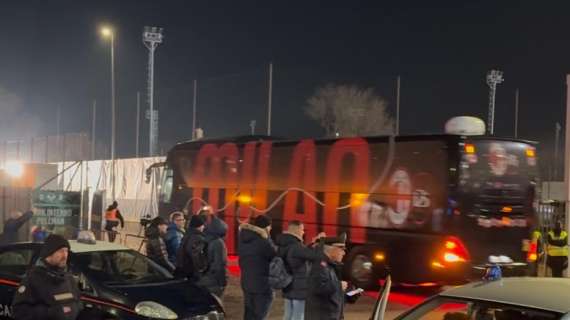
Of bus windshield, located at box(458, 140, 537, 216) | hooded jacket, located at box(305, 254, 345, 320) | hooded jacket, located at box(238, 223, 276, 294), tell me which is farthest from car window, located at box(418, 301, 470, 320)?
bus windshield, located at box(458, 140, 537, 216)

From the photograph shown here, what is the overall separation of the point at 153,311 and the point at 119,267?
1.20 m

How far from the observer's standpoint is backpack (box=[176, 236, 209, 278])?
9.16m

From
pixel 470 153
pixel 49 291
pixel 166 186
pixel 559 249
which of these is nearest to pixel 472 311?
pixel 49 291

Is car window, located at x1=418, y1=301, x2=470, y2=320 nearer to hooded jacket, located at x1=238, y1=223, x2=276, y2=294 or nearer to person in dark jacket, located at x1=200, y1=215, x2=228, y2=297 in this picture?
hooded jacket, located at x1=238, y1=223, x2=276, y2=294

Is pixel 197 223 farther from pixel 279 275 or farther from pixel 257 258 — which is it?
pixel 279 275

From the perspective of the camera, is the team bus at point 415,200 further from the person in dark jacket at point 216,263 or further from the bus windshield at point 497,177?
the person in dark jacket at point 216,263

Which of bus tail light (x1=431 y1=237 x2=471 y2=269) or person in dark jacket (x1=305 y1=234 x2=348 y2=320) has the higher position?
person in dark jacket (x1=305 y1=234 x2=348 y2=320)

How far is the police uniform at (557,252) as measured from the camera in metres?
15.1

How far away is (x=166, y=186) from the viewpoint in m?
21.9

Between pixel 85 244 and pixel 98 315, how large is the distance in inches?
58.6

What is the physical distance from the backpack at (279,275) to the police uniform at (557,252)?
30.9ft

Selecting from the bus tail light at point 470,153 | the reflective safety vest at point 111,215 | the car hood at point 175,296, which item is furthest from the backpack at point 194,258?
the reflective safety vest at point 111,215

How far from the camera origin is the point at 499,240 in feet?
44.0

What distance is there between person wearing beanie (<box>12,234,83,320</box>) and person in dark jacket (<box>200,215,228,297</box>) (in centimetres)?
380
